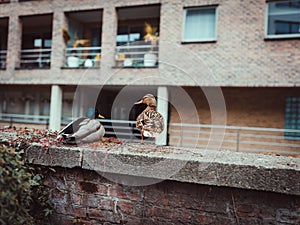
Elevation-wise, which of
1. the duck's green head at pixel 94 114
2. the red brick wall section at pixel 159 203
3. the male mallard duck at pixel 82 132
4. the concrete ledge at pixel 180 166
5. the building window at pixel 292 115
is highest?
the building window at pixel 292 115

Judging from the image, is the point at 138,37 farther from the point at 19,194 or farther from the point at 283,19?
the point at 19,194

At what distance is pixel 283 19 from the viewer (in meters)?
9.41

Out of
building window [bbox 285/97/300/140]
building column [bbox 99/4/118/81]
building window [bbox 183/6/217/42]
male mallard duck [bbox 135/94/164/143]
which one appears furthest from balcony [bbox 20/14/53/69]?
male mallard duck [bbox 135/94/164/143]

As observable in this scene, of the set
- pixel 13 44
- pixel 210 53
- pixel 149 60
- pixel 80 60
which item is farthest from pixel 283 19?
pixel 13 44

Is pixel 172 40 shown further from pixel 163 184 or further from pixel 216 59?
pixel 163 184

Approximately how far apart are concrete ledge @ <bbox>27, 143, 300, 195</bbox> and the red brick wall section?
0.08 meters

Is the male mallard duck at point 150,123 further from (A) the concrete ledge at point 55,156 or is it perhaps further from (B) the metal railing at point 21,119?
(B) the metal railing at point 21,119

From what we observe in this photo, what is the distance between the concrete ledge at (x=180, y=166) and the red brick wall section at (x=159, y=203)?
0.08 metres

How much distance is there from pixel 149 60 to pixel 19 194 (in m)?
9.32

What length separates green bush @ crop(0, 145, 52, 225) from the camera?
1515mm

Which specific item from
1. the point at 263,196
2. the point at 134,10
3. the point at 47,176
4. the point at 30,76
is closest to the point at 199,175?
the point at 263,196

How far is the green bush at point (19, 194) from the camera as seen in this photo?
151 cm

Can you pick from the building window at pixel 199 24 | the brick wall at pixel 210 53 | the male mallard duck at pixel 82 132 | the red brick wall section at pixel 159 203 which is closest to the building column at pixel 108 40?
the brick wall at pixel 210 53

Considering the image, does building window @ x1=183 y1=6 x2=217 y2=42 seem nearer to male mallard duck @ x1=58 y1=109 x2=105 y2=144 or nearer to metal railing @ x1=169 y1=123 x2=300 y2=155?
metal railing @ x1=169 y1=123 x2=300 y2=155
